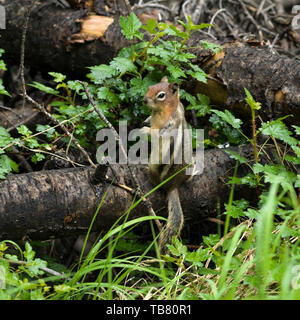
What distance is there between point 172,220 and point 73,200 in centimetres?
72

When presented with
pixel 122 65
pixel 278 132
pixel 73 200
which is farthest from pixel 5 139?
pixel 278 132

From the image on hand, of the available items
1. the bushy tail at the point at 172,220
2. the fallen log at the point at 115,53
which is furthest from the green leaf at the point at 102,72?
the bushy tail at the point at 172,220

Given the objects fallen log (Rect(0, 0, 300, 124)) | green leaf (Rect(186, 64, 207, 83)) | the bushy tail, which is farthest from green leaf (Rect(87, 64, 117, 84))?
the bushy tail

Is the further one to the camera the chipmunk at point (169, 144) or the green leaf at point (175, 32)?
the green leaf at point (175, 32)

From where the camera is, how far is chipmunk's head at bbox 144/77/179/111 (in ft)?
11.0

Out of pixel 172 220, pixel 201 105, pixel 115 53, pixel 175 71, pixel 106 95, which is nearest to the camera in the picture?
pixel 172 220

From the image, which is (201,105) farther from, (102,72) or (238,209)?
(238,209)

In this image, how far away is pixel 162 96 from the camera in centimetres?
337

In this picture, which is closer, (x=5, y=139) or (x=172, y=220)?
(x=5, y=139)

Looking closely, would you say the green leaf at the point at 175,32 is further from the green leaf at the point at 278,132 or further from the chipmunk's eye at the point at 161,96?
the green leaf at the point at 278,132

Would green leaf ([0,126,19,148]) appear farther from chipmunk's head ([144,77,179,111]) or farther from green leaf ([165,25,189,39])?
green leaf ([165,25,189,39])

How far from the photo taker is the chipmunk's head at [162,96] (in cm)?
335

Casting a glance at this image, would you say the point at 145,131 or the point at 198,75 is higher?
the point at 198,75
